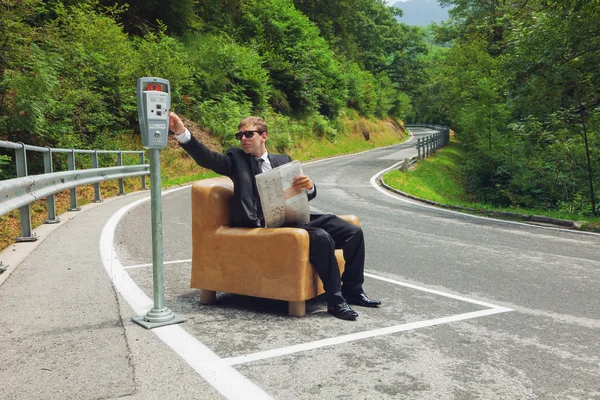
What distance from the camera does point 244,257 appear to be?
424 centimetres

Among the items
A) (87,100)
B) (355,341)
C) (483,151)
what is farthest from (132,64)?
(355,341)

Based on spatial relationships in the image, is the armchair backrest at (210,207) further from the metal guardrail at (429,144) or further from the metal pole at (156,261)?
the metal guardrail at (429,144)

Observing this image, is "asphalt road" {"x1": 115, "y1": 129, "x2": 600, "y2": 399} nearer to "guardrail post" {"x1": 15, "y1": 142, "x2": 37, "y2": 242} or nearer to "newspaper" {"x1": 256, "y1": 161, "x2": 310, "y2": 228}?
"newspaper" {"x1": 256, "y1": 161, "x2": 310, "y2": 228}

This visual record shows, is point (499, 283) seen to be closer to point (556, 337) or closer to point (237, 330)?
point (556, 337)

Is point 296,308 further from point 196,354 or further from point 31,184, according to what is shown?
point 31,184

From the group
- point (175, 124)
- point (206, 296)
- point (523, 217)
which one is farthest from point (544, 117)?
point (175, 124)

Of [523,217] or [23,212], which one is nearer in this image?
[23,212]

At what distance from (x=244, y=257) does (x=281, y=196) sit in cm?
60

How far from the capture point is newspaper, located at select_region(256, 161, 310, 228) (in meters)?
4.28

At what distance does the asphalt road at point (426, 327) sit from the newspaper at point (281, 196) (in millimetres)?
780

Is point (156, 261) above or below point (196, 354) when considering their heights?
above

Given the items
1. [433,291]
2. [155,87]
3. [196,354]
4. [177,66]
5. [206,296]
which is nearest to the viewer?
[196,354]

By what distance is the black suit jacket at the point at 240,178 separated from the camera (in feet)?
14.3

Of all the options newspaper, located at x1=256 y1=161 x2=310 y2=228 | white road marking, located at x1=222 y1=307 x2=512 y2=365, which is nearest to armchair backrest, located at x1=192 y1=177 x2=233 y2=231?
newspaper, located at x1=256 y1=161 x2=310 y2=228
